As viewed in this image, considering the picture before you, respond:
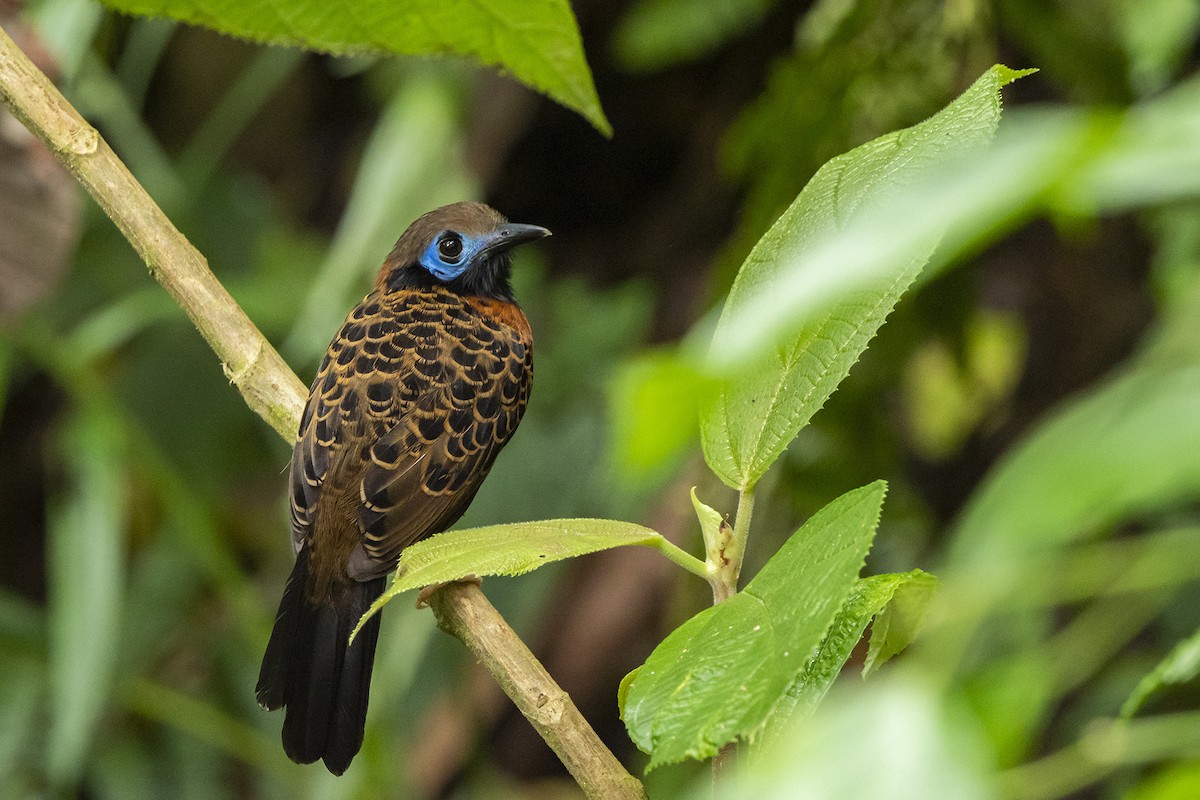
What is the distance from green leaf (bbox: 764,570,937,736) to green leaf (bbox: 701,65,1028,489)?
0.12 metres

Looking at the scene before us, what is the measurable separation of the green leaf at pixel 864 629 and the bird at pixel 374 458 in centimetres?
77

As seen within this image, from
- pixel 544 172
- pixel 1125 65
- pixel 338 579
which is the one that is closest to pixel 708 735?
pixel 338 579

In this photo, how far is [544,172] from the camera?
522 cm

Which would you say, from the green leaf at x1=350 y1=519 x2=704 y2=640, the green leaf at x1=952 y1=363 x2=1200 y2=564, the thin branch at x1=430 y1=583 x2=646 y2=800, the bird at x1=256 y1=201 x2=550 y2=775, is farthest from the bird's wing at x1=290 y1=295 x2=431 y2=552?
the green leaf at x1=952 y1=363 x2=1200 y2=564

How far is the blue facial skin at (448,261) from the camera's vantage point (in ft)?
7.73

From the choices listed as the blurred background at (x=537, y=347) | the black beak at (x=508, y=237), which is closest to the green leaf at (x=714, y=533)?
the blurred background at (x=537, y=347)

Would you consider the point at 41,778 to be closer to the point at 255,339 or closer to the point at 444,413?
the point at 444,413

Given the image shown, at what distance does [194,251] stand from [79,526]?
2.39 meters

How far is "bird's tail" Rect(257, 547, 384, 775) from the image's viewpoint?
1.62 m

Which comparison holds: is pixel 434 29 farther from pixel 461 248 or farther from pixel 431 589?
pixel 461 248

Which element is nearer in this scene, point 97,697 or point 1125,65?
point 1125,65

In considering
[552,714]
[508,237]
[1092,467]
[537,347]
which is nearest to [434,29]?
[552,714]

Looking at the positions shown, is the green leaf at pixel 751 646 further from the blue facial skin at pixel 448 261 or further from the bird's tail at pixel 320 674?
the blue facial skin at pixel 448 261

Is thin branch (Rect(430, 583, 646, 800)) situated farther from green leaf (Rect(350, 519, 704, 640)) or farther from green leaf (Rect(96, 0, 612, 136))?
green leaf (Rect(96, 0, 612, 136))
